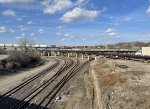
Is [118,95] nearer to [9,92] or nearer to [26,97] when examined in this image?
[26,97]

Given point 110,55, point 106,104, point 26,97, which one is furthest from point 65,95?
point 110,55

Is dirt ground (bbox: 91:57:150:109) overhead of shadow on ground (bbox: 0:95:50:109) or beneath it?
overhead

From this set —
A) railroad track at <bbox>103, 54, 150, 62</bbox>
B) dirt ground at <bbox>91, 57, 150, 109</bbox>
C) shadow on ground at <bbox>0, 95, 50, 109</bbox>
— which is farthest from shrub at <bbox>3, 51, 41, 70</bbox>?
shadow on ground at <bbox>0, 95, 50, 109</bbox>

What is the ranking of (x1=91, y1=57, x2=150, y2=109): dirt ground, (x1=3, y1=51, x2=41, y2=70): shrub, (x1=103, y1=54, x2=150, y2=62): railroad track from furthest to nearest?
1. (x1=103, y1=54, x2=150, y2=62): railroad track
2. (x1=3, y1=51, x2=41, y2=70): shrub
3. (x1=91, y1=57, x2=150, y2=109): dirt ground

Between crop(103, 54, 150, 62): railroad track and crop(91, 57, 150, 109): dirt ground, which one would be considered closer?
crop(91, 57, 150, 109): dirt ground

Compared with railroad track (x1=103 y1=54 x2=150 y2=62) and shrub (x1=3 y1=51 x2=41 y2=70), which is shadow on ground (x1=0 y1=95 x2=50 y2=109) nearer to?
shrub (x1=3 y1=51 x2=41 y2=70)

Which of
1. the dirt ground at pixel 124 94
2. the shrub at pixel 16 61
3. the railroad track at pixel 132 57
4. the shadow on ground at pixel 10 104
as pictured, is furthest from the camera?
the railroad track at pixel 132 57

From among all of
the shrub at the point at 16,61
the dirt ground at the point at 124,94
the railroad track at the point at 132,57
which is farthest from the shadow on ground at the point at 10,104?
the railroad track at the point at 132,57

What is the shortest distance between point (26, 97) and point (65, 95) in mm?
4519

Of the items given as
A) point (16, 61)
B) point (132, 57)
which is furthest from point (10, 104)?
point (132, 57)

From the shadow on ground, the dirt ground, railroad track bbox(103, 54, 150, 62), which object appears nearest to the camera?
the dirt ground

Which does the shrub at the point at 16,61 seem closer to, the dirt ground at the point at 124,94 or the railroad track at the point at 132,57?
the railroad track at the point at 132,57

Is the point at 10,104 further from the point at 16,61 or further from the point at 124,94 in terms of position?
the point at 16,61

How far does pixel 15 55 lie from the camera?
7569 cm
